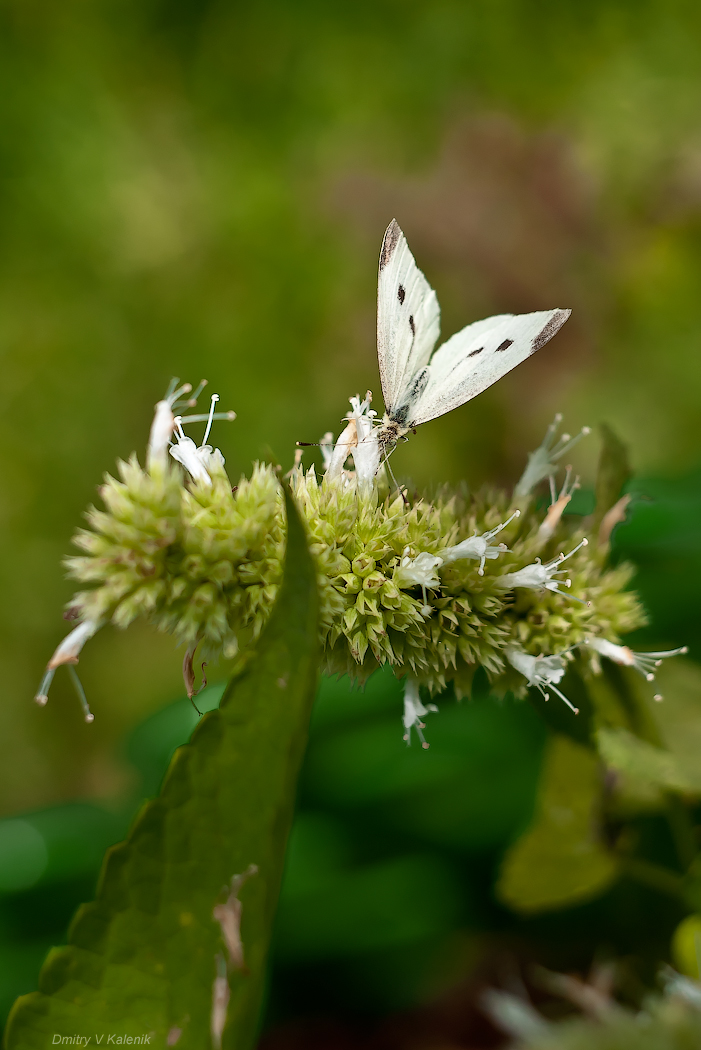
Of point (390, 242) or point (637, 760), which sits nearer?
point (637, 760)

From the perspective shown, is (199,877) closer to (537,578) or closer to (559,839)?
(537,578)

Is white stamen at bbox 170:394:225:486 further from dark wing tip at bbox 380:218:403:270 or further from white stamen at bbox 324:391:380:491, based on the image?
dark wing tip at bbox 380:218:403:270

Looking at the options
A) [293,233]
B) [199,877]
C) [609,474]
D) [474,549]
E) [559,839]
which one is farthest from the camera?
[293,233]

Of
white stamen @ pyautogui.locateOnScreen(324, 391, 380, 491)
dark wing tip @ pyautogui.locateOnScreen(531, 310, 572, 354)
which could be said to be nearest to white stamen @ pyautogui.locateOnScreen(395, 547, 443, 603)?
white stamen @ pyautogui.locateOnScreen(324, 391, 380, 491)

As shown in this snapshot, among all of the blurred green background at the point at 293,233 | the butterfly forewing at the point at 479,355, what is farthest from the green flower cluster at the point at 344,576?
the blurred green background at the point at 293,233

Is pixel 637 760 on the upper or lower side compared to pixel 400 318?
lower

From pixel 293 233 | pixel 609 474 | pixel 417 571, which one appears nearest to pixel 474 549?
pixel 417 571

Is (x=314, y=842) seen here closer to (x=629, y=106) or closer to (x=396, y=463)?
(x=396, y=463)
